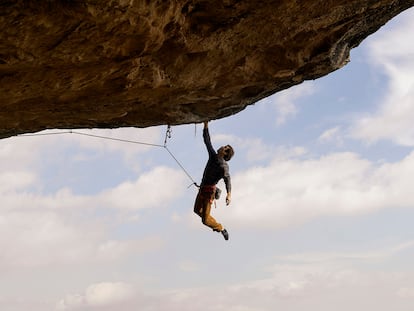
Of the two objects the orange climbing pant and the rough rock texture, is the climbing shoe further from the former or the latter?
the rough rock texture

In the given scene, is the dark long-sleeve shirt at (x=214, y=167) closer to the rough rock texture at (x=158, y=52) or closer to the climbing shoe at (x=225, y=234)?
the climbing shoe at (x=225, y=234)

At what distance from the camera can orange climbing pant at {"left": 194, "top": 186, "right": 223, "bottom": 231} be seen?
12.0 m

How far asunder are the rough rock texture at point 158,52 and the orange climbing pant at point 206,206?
2.67 metres

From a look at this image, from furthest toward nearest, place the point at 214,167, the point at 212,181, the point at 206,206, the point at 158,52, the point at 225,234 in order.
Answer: the point at 225,234 → the point at 206,206 → the point at 212,181 → the point at 214,167 → the point at 158,52

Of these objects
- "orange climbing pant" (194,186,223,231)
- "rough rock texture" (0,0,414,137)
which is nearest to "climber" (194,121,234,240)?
"orange climbing pant" (194,186,223,231)

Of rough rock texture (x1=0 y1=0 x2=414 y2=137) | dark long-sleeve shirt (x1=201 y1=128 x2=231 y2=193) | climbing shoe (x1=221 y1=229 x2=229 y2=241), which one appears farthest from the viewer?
climbing shoe (x1=221 y1=229 x2=229 y2=241)

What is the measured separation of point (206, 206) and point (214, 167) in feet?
3.29

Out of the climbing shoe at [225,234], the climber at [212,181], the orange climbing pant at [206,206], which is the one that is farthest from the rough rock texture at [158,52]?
the climbing shoe at [225,234]

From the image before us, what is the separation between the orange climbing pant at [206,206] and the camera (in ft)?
39.3

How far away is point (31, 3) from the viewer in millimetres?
4914

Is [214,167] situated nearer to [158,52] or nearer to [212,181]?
[212,181]

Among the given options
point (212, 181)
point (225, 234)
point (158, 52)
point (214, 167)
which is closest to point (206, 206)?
point (212, 181)

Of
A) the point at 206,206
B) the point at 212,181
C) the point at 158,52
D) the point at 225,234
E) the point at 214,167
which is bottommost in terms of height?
the point at 158,52

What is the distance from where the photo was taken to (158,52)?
6910 millimetres
